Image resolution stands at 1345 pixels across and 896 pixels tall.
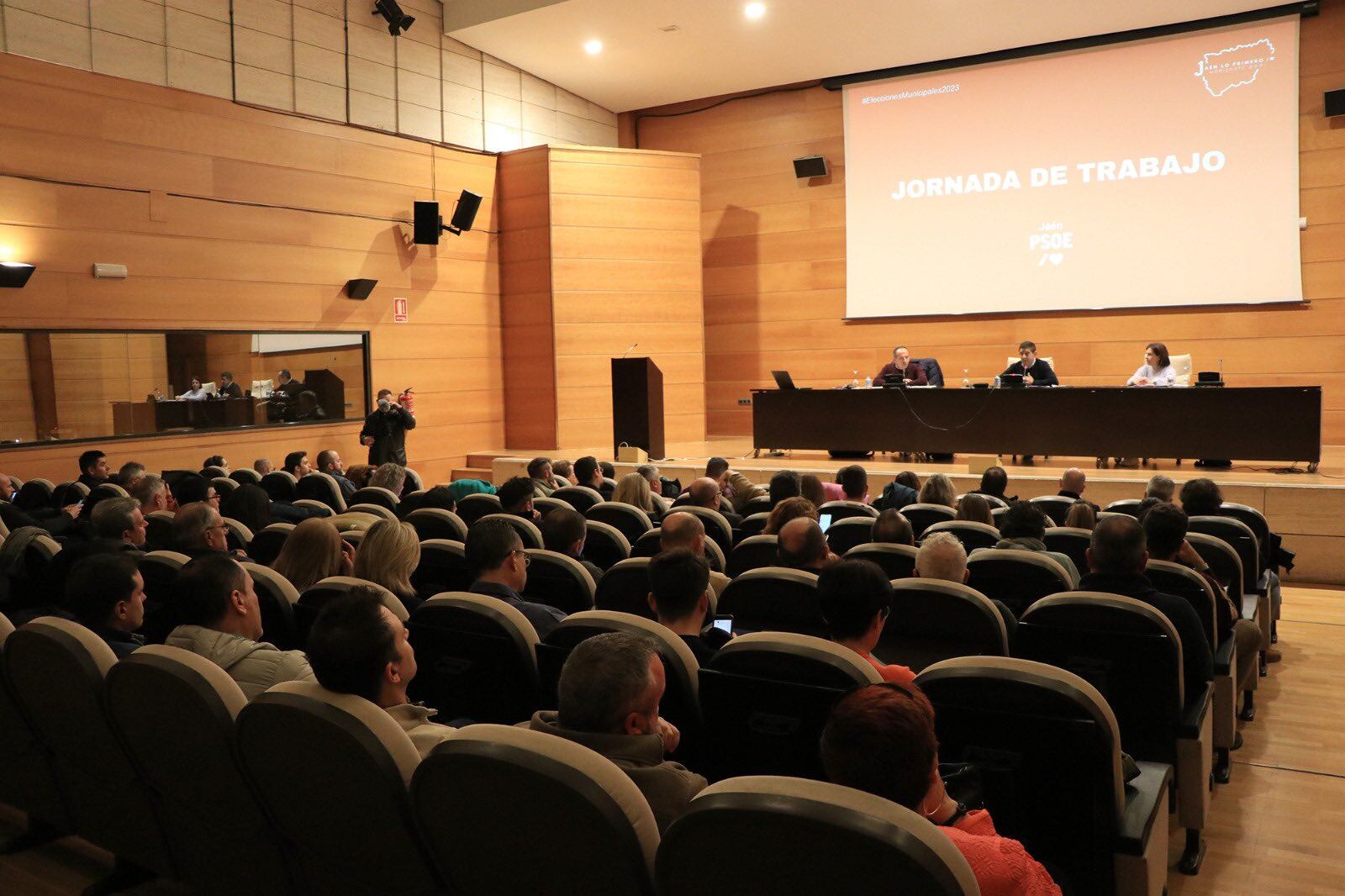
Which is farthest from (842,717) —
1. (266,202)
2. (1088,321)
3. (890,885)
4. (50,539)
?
(1088,321)

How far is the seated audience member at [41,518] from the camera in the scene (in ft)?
15.5

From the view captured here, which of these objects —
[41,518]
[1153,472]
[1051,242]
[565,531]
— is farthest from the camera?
[1051,242]

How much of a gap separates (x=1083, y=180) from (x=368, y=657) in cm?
1026

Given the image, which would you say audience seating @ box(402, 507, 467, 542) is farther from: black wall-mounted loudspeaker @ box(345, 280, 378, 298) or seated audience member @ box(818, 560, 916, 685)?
black wall-mounted loudspeaker @ box(345, 280, 378, 298)

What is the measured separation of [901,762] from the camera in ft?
4.50

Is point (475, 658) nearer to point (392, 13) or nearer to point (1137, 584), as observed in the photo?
point (1137, 584)

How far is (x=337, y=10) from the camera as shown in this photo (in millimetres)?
9922

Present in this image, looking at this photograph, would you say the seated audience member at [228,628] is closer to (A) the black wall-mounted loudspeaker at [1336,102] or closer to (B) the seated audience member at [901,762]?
(B) the seated audience member at [901,762]

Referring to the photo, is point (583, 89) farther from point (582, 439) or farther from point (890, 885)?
point (890, 885)

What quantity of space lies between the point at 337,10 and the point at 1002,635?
958 centimetres

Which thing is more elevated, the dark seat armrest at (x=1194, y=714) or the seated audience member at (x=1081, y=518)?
the seated audience member at (x=1081, y=518)

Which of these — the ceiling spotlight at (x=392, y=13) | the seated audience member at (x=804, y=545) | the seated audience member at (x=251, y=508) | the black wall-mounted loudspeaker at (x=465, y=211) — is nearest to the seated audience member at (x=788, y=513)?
the seated audience member at (x=804, y=545)

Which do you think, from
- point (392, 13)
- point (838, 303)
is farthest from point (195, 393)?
point (838, 303)

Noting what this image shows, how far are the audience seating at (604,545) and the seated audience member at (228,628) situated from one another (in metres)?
1.82
